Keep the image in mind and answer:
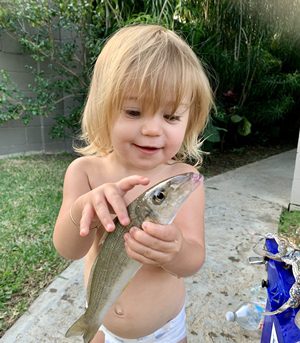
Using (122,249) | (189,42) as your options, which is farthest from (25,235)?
(189,42)

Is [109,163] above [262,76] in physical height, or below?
above

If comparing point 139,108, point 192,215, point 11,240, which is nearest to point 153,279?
point 192,215

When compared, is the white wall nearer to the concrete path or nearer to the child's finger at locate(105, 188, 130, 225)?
the concrete path

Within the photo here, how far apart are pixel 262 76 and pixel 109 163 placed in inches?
205

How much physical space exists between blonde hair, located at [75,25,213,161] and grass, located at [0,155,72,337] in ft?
4.46

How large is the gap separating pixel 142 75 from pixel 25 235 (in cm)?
217

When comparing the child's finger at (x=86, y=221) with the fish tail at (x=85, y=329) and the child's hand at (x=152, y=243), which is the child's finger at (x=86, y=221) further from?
the fish tail at (x=85, y=329)

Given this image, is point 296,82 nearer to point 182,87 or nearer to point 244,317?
point 244,317

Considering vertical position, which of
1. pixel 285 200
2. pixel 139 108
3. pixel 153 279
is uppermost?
pixel 139 108

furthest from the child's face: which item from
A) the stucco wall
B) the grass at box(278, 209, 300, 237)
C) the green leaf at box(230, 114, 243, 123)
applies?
the green leaf at box(230, 114, 243, 123)

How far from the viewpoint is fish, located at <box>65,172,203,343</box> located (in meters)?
0.80

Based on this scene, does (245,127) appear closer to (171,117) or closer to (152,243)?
(171,117)

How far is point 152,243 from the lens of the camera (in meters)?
0.81

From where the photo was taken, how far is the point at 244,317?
2.00 metres
